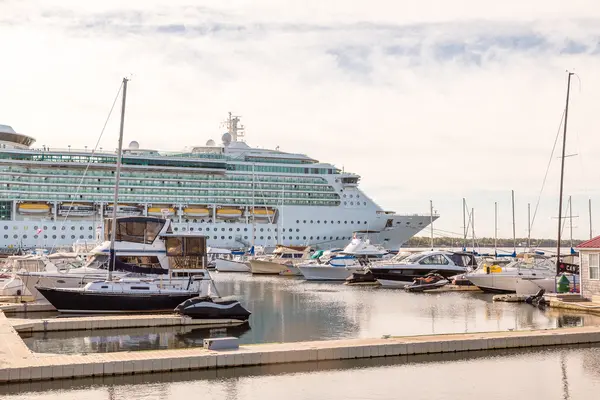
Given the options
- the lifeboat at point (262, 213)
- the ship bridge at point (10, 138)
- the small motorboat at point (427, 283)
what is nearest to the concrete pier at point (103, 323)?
the small motorboat at point (427, 283)

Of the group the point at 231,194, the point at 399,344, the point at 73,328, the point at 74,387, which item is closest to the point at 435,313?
the point at 399,344

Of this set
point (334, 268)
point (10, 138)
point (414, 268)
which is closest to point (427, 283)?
point (414, 268)

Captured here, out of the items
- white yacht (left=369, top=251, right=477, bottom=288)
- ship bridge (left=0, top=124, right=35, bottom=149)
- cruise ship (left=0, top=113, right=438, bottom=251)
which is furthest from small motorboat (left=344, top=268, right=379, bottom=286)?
ship bridge (left=0, top=124, right=35, bottom=149)

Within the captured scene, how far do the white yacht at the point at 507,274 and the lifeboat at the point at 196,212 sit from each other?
40.0 m

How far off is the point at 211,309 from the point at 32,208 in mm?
49735

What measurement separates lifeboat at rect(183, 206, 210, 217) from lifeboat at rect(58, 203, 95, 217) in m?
8.81

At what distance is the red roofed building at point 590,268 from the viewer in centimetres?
2547

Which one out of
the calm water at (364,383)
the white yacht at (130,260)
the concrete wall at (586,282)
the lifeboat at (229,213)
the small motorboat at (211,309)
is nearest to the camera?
the calm water at (364,383)

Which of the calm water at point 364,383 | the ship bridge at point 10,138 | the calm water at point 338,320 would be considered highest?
the ship bridge at point 10,138

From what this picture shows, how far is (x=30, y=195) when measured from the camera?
67.4m

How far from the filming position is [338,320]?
24.7 meters

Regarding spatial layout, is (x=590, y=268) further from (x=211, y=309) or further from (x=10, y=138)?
(x=10, y=138)

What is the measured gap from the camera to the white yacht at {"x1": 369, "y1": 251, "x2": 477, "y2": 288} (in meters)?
39.7

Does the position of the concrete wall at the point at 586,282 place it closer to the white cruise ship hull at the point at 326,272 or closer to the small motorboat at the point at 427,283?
the small motorboat at the point at 427,283
